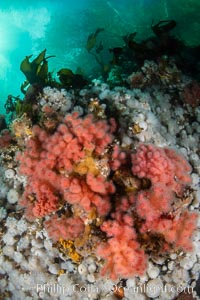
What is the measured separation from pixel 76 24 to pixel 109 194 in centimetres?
778

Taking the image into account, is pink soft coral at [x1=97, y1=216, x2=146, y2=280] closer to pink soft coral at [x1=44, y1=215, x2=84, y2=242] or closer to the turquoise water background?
pink soft coral at [x1=44, y1=215, x2=84, y2=242]

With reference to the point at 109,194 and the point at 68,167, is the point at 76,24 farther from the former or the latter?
the point at 109,194

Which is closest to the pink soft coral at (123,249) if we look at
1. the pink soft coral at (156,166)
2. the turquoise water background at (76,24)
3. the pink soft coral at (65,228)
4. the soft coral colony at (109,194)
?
the soft coral colony at (109,194)

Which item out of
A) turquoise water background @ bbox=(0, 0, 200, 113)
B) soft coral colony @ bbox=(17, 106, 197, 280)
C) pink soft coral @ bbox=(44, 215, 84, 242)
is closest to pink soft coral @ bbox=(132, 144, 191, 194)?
soft coral colony @ bbox=(17, 106, 197, 280)

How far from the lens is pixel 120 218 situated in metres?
3.63

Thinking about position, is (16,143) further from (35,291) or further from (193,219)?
(193,219)

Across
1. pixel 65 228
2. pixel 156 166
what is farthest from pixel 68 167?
pixel 156 166

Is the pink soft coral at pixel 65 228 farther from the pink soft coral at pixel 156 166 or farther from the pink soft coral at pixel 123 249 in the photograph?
the pink soft coral at pixel 156 166

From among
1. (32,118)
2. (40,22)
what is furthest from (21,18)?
(32,118)

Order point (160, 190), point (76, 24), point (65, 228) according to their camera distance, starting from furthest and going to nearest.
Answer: point (76, 24)
point (65, 228)
point (160, 190)

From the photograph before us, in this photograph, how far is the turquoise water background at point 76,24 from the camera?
289 inches

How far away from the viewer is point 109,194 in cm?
385

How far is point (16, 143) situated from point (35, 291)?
241 centimetres

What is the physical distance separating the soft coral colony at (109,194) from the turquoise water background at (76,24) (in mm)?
4831
